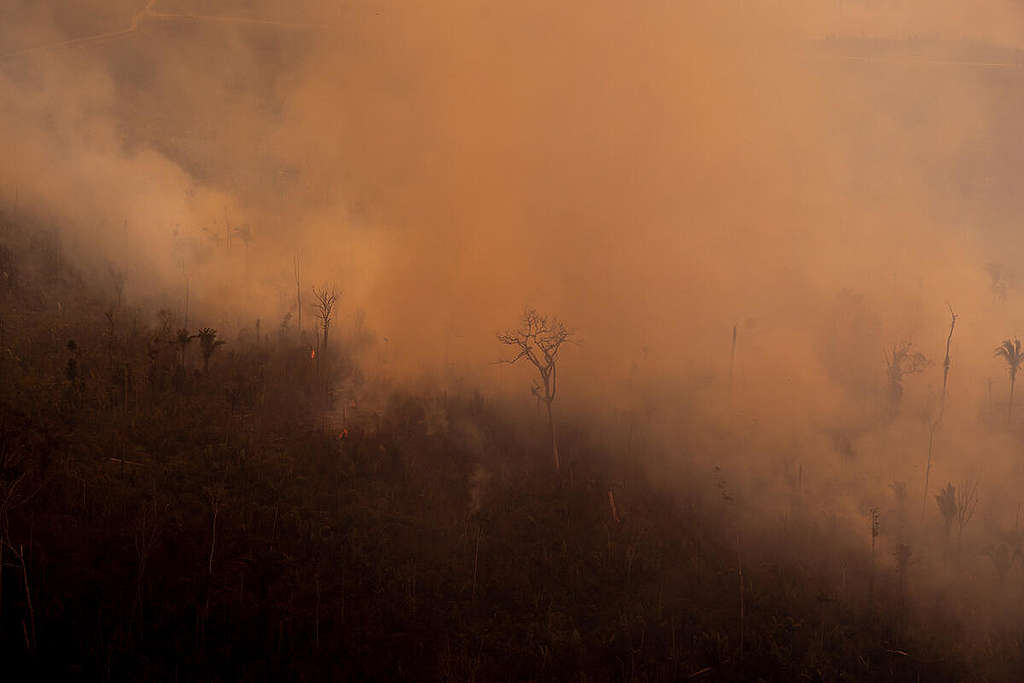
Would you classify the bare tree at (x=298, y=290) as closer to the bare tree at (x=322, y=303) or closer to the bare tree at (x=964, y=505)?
the bare tree at (x=322, y=303)

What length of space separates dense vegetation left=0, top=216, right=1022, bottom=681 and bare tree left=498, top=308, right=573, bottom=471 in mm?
2822

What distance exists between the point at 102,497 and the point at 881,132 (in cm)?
7712

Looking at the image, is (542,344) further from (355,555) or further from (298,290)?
(298,290)

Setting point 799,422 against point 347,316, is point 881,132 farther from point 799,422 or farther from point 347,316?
point 347,316

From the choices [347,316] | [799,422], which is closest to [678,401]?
[799,422]

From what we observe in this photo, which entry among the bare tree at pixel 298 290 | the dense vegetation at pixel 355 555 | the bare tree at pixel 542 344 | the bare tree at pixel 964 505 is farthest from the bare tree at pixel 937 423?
the bare tree at pixel 298 290

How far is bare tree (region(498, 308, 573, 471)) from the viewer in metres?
30.9

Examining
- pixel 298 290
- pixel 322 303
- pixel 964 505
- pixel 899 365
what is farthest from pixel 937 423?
pixel 298 290

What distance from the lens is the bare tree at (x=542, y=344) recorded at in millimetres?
30906

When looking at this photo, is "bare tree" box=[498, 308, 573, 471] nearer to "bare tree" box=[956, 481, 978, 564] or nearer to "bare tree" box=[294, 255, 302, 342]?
"bare tree" box=[294, 255, 302, 342]

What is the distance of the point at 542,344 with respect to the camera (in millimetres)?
33219

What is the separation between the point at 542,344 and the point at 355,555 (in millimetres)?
14362

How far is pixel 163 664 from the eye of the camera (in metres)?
18.0

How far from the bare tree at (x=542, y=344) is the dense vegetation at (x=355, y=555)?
2.82m
